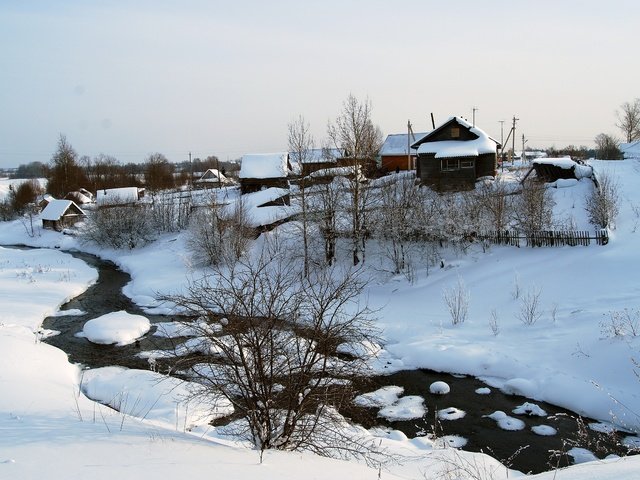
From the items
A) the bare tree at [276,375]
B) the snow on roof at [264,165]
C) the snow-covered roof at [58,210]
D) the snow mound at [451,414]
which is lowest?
the snow mound at [451,414]

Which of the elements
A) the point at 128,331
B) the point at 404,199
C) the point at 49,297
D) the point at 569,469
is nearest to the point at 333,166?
the point at 404,199

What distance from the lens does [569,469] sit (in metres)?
6.08

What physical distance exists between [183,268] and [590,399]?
2489 cm

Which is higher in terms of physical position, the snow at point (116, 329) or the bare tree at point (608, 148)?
the bare tree at point (608, 148)

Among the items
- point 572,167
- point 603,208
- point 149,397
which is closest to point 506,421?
point 149,397

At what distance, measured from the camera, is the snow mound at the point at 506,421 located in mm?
11766

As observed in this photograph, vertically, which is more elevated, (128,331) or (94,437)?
(94,437)

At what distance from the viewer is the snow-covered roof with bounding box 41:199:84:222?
173ft

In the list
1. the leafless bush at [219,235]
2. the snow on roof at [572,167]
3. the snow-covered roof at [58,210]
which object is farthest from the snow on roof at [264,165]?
the snow on roof at [572,167]

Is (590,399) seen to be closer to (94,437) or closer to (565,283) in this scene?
(565,283)

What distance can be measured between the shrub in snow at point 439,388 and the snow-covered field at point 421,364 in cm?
99

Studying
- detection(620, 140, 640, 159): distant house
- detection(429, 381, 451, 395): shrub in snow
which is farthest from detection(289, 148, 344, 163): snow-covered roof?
detection(620, 140, 640, 159): distant house

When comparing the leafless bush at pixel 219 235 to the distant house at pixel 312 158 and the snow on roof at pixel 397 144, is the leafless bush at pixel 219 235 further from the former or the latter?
the snow on roof at pixel 397 144

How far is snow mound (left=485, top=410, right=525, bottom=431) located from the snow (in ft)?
43.2
